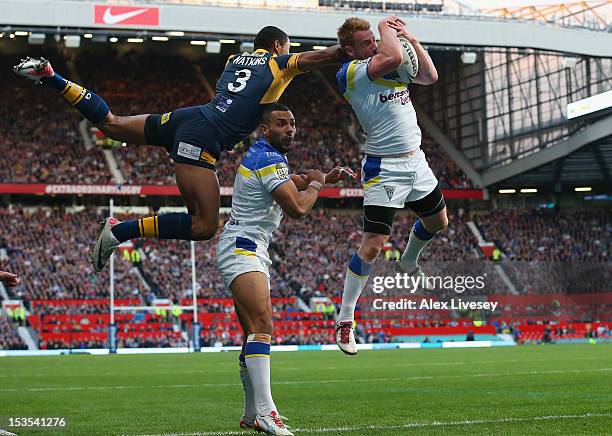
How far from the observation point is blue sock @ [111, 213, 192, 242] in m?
8.99

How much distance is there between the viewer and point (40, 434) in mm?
8562

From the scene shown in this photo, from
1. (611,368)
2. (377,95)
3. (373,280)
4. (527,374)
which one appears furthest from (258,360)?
(373,280)

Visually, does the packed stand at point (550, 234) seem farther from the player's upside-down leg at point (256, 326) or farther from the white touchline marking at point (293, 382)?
the player's upside-down leg at point (256, 326)

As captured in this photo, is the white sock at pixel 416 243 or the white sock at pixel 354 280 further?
the white sock at pixel 416 243

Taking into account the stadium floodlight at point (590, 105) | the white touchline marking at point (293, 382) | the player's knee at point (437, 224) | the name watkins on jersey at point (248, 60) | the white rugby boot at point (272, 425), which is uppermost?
the stadium floodlight at point (590, 105)

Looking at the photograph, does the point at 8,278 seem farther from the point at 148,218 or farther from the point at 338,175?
the point at 338,175

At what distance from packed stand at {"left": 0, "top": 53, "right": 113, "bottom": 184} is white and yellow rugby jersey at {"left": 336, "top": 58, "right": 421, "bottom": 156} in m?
39.5

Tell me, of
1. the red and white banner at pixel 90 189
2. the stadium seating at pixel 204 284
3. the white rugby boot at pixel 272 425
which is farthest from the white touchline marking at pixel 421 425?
the red and white banner at pixel 90 189

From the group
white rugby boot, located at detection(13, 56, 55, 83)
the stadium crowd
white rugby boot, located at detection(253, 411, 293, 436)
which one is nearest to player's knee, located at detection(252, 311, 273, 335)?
white rugby boot, located at detection(253, 411, 293, 436)

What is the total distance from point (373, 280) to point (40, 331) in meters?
12.9

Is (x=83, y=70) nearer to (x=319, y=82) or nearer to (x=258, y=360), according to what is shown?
(x=319, y=82)

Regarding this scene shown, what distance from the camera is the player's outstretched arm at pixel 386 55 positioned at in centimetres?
866

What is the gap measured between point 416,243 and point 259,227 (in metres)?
2.11

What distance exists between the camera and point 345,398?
42.2 ft
